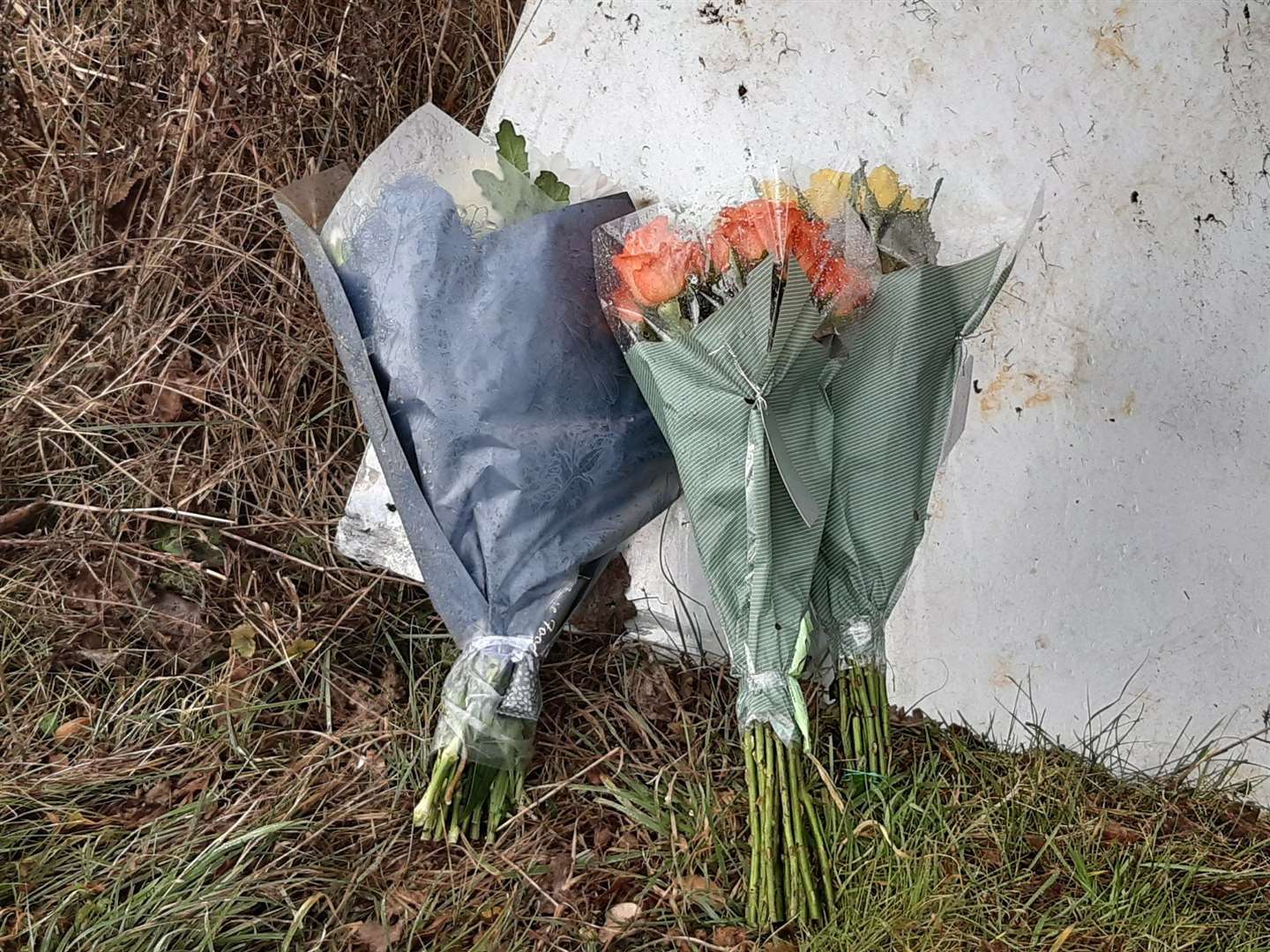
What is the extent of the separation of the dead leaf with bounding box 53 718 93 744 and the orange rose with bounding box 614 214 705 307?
137 cm

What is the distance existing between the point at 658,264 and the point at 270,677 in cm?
116

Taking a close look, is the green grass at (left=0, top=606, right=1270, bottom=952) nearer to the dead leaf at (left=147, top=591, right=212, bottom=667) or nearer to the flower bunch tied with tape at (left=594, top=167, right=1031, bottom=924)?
the dead leaf at (left=147, top=591, right=212, bottom=667)

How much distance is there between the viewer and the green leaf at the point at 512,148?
6.32ft

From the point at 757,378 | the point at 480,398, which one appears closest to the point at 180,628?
the point at 480,398

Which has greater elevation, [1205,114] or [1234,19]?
[1234,19]

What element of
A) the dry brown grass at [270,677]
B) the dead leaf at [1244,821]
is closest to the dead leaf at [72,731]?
the dry brown grass at [270,677]

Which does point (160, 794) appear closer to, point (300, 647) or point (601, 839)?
point (300, 647)

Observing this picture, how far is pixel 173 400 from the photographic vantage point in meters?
2.40

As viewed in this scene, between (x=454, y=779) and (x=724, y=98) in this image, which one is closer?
(x=454, y=779)

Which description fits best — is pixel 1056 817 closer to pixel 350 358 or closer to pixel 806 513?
pixel 806 513

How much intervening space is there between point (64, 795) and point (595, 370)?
123 centimetres

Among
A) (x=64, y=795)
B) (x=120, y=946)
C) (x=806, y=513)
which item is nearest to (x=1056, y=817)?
(x=806, y=513)

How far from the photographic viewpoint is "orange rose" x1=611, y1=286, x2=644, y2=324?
1708 mm

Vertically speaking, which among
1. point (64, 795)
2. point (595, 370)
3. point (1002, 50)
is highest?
point (1002, 50)
